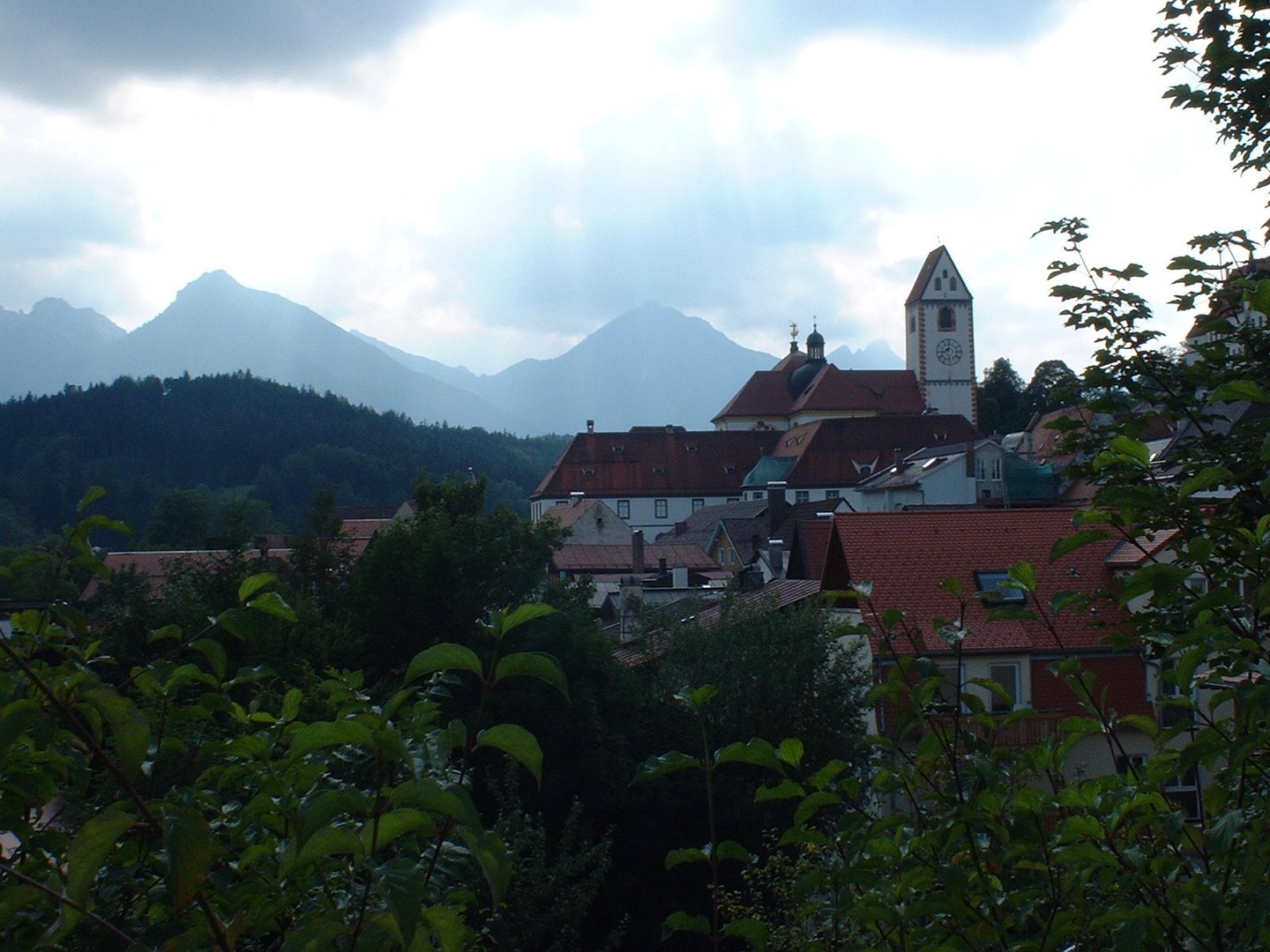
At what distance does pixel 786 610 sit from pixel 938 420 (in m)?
72.5

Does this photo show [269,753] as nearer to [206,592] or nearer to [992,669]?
[992,669]

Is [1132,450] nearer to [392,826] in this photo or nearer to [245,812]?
[392,826]

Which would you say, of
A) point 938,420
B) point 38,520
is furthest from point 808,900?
point 38,520

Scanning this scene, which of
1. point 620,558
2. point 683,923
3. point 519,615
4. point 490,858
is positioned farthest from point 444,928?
point 620,558

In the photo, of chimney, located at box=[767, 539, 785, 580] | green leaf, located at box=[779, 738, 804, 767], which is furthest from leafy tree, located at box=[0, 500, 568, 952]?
chimney, located at box=[767, 539, 785, 580]

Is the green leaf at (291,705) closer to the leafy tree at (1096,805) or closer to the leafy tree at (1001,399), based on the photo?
the leafy tree at (1096,805)

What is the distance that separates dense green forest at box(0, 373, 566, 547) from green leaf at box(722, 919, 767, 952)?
131 meters

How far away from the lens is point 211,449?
498 ft

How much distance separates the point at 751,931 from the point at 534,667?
119 centimetres

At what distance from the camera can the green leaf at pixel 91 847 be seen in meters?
1.73

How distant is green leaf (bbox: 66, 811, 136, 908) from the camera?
5.69 ft

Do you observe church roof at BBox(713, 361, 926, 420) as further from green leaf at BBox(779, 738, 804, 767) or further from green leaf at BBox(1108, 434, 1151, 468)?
green leaf at BBox(779, 738, 804, 767)

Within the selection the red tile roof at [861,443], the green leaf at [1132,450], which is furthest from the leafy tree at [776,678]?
the red tile roof at [861,443]

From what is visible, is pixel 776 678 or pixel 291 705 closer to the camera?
pixel 291 705
